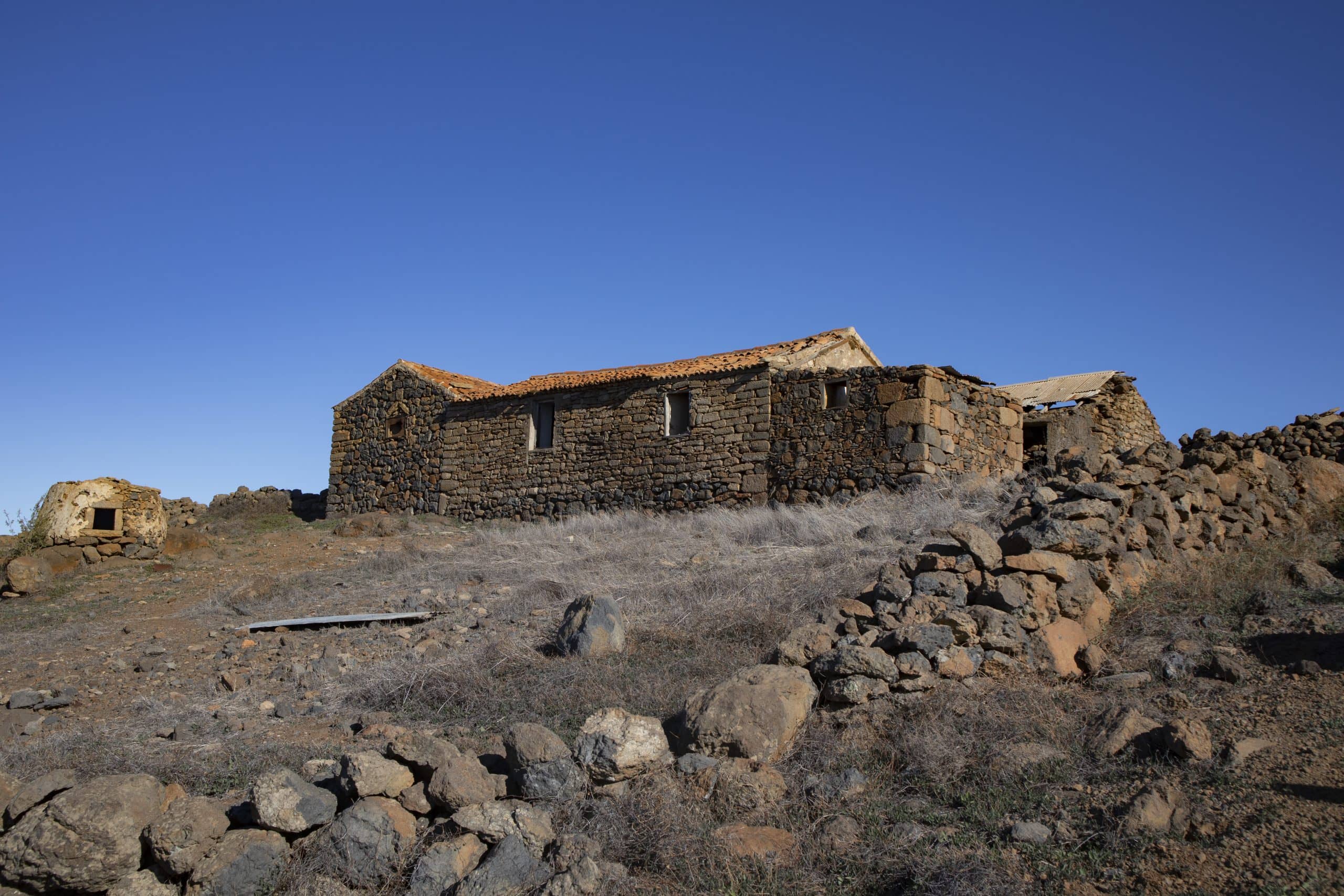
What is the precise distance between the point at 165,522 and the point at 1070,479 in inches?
609

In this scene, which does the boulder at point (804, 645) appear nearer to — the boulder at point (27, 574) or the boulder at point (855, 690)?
the boulder at point (855, 690)

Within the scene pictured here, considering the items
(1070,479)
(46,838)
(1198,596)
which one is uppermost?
(1070,479)

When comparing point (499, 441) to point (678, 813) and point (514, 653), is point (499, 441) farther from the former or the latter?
point (678, 813)

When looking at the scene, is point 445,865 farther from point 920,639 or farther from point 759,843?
point 920,639

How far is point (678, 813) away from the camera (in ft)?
15.9

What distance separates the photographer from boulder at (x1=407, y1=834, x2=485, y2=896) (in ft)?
14.8

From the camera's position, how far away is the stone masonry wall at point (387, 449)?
72.2ft

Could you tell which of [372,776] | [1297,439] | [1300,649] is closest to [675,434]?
[1297,439]

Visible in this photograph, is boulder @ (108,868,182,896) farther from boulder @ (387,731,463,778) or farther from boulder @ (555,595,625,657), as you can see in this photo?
boulder @ (555,595,625,657)

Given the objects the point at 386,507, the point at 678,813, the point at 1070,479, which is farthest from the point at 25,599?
the point at 1070,479

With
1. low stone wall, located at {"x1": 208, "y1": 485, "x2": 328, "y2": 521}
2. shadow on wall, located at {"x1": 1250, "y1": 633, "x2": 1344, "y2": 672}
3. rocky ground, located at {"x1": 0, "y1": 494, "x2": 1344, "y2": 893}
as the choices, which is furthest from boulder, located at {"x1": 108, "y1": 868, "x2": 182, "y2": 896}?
low stone wall, located at {"x1": 208, "y1": 485, "x2": 328, "y2": 521}

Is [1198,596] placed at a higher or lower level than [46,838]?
higher

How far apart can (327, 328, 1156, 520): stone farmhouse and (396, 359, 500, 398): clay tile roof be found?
8cm

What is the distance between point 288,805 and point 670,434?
14.0 metres
